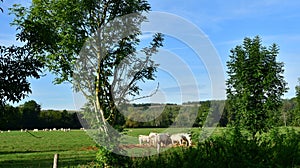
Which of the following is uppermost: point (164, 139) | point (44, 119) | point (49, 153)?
point (44, 119)

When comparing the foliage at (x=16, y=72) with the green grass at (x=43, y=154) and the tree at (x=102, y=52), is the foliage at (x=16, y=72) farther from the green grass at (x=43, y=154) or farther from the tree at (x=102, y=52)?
the tree at (x=102, y=52)

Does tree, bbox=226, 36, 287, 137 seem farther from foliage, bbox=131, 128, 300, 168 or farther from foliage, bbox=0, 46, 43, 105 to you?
foliage, bbox=0, 46, 43, 105

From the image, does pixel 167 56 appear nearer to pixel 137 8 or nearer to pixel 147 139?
pixel 137 8

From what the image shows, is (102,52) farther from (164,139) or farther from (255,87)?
(164,139)

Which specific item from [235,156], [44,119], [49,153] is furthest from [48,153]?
[44,119]

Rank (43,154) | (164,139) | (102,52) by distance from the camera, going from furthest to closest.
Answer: (43,154) → (164,139) → (102,52)

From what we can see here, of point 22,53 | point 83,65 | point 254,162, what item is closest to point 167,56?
point 83,65

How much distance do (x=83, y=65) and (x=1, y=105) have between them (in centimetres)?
490

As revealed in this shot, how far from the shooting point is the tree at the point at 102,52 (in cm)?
1020

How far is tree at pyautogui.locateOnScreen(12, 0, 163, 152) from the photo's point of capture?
10.2 meters

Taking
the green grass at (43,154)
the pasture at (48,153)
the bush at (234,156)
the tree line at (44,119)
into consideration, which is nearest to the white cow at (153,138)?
the pasture at (48,153)

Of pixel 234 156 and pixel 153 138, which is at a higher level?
pixel 234 156

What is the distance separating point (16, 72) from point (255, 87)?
34.7 ft

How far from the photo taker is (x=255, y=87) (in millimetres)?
14258
